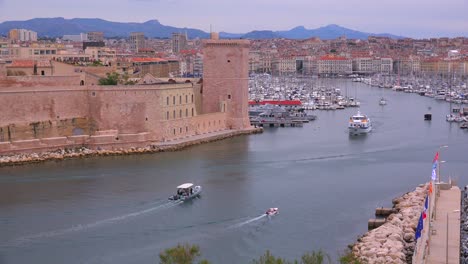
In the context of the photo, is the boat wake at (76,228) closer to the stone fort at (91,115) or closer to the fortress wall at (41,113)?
the stone fort at (91,115)

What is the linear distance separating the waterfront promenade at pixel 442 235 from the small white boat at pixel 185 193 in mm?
3673

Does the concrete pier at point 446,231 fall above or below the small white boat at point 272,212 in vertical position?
above

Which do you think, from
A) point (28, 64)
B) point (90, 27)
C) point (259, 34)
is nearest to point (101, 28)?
point (90, 27)

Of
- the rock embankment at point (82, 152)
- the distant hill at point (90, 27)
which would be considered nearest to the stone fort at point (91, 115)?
the rock embankment at point (82, 152)

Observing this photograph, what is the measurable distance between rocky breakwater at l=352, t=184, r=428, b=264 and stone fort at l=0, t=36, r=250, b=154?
7363mm

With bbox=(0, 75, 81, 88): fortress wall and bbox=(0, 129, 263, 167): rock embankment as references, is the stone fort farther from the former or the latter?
bbox=(0, 129, 263, 167): rock embankment

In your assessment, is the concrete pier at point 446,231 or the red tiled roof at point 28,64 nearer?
the concrete pier at point 446,231

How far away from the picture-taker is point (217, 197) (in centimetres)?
1152

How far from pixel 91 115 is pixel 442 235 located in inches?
382

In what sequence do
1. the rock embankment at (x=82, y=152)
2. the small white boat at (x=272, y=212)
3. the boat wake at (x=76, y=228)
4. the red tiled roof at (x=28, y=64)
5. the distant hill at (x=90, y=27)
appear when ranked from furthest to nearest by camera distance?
the distant hill at (x=90, y=27) → the red tiled roof at (x=28, y=64) → the rock embankment at (x=82, y=152) → the small white boat at (x=272, y=212) → the boat wake at (x=76, y=228)

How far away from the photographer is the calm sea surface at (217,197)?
8992mm

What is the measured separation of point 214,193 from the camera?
11.8 m

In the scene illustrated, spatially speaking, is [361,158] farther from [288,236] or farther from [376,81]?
[376,81]

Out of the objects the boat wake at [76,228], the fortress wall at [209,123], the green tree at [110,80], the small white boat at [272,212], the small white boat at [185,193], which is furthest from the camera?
the green tree at [110,80]
